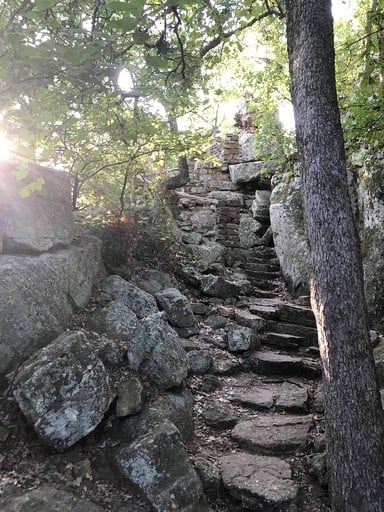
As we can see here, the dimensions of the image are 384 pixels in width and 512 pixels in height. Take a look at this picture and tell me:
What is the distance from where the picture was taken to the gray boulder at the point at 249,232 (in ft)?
36.1

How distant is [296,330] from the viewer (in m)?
6.06

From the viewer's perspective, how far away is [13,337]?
129 inches

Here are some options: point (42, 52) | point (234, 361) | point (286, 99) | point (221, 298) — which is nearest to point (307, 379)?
point (234, 361)

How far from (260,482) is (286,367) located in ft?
7.59

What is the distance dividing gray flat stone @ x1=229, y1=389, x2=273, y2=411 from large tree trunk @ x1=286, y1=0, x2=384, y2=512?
1.66m

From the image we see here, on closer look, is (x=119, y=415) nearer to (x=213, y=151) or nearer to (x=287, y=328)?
(x=287, y=328)

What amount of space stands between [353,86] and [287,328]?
5310 millimetres

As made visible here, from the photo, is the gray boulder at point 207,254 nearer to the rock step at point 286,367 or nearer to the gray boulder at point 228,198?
the gray boulder at point 228,198

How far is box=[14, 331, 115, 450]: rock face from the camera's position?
2.83m

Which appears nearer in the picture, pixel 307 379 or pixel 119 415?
pixel 119 415

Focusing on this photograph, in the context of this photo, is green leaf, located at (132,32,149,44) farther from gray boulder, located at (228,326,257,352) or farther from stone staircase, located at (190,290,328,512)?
gray boulder, located at (228,326,257,352)

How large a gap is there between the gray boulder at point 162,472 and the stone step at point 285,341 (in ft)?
10.3

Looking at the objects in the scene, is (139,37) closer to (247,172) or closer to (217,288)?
(217,288)

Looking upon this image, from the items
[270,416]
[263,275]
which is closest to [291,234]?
[263,275]
